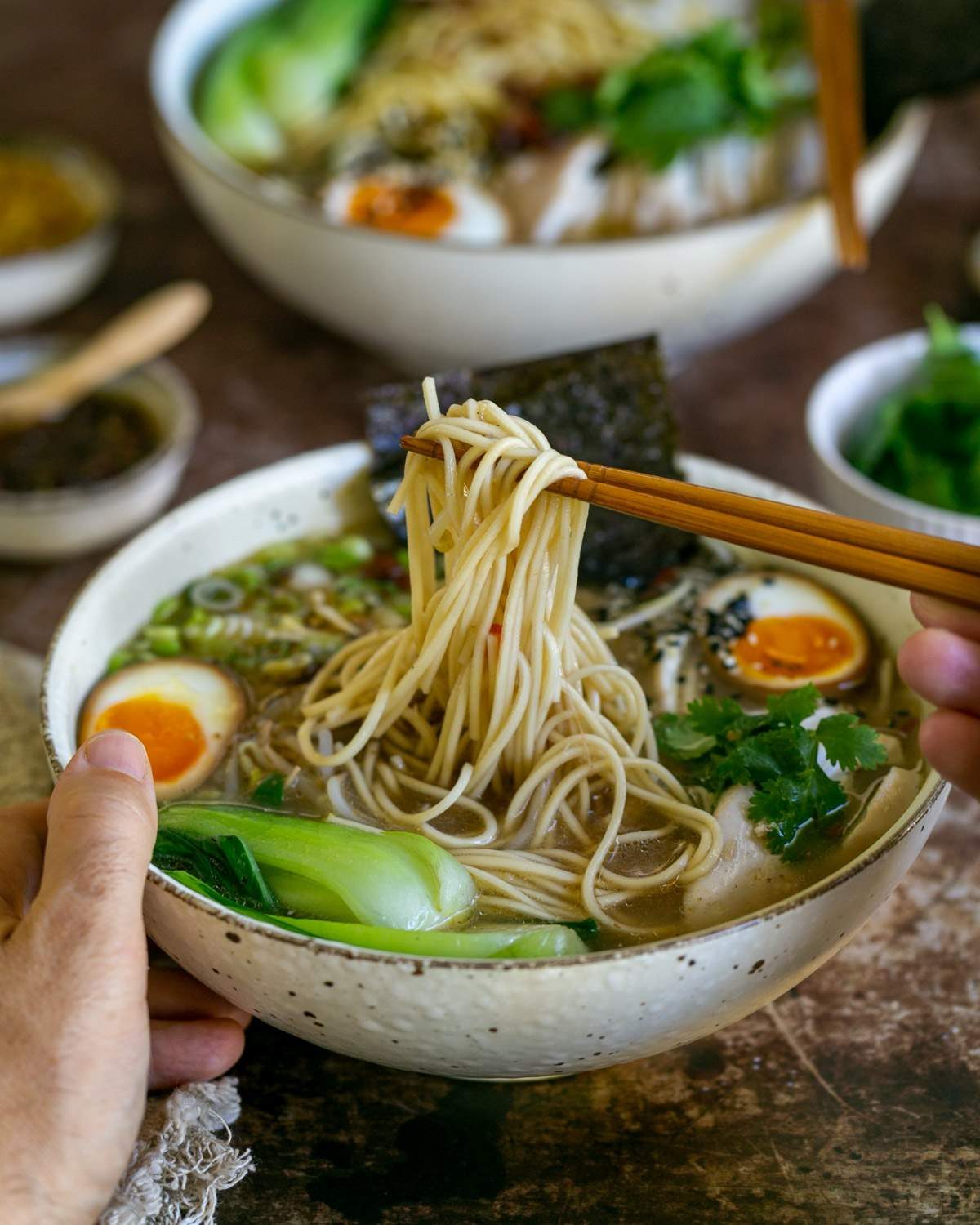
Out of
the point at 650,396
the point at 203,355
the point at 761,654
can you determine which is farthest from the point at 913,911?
the point at 203,355

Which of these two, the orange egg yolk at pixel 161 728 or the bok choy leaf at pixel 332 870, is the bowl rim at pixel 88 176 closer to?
the orange egg yolk at pixel 161 728

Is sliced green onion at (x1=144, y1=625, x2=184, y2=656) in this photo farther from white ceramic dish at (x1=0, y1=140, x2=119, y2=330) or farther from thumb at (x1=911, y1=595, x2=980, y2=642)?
white ceramic dish at (x1=0, y1=140, x2=119, y2=330)

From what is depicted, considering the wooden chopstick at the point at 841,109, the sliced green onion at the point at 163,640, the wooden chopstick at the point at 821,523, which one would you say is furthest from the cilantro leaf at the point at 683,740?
the wooden chopstick at the point at 841,109

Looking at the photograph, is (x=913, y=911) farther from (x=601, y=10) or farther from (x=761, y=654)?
(x=601, y=10)

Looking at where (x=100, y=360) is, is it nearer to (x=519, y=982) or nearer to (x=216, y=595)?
(x=216, y=595)

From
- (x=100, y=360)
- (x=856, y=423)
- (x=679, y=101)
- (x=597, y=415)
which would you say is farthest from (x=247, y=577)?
(x=679, y=101)
